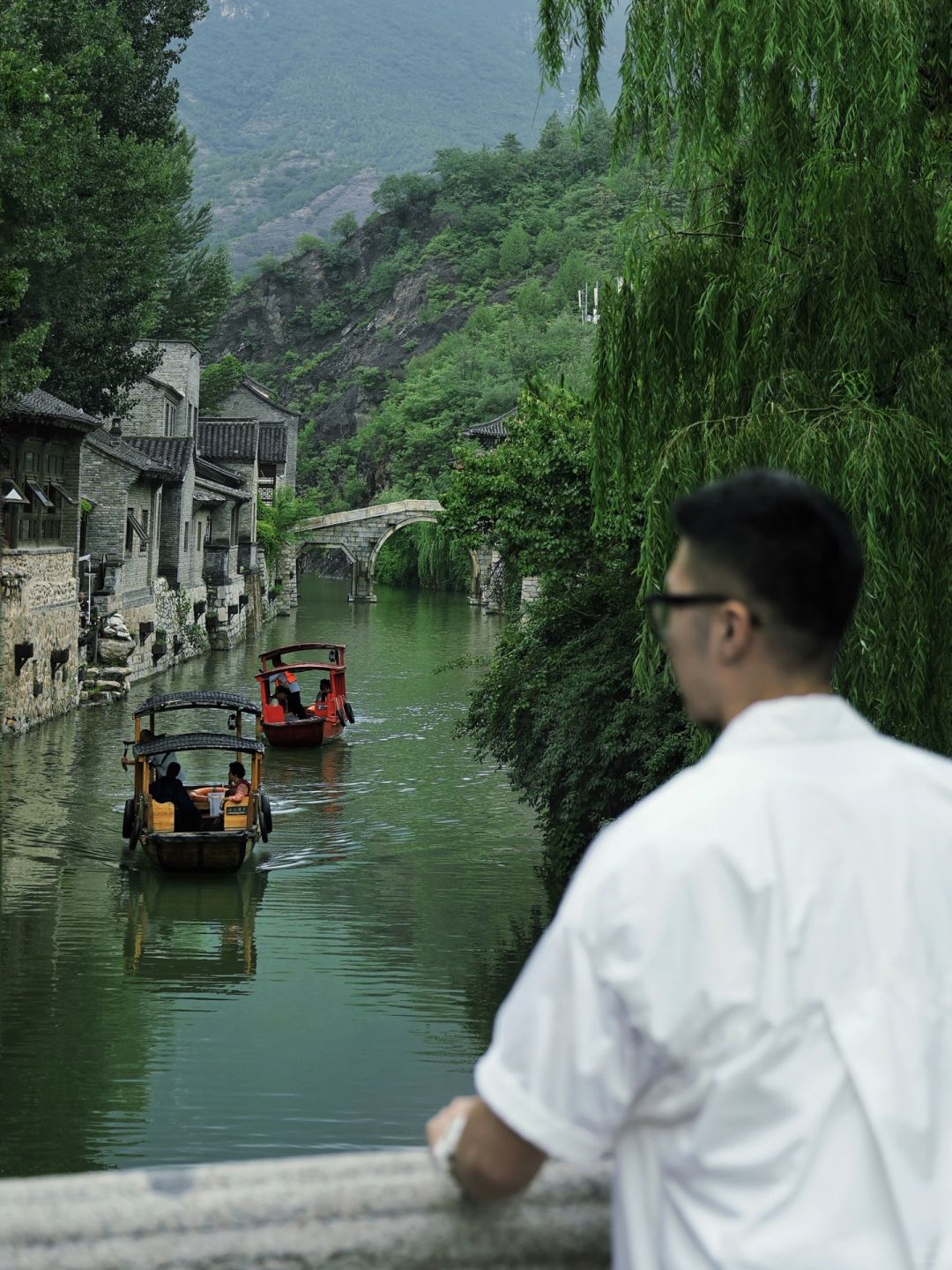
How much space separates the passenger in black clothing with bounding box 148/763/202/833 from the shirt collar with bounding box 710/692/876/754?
17.1m

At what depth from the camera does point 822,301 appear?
8727 millimetres

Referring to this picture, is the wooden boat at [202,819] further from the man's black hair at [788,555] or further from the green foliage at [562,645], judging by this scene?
the man's black hair at [788,555]

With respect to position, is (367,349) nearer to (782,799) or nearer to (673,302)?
(673,302)

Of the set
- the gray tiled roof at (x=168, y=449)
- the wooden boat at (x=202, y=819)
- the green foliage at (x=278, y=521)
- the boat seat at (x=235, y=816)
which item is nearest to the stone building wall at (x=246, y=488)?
the green foliage at (x=278, y=521)

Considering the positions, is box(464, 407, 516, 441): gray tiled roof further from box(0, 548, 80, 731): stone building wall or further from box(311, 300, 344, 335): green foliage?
box(311, 300, 344, 335): green foliage

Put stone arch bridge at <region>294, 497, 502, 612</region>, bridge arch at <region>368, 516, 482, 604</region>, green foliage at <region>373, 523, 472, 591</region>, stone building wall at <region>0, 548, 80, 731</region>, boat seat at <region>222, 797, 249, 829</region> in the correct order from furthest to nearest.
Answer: green foliage at <region>373, 523, 472, 591</region> < bridge arch at <region>368, 516, 482, 604</region> < stone arch bridge at <region>294, 497, 502, 612</region> < stone building wall at <region>0, 548, 80, 731</region> < boat seat at <region>222, 797, 249, 829</region>

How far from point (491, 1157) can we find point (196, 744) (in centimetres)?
1711

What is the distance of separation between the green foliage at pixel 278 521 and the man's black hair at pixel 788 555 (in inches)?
2314

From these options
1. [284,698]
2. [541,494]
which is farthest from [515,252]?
[541,494]

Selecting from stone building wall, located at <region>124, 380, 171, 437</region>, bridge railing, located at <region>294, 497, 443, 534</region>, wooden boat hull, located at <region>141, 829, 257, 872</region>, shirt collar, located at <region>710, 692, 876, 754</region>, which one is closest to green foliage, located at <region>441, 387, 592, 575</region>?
wooden boat hull, located at <region>141, 829, 257, 872</region>

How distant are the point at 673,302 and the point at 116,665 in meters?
25.1

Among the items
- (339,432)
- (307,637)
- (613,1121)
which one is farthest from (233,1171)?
(339,432)

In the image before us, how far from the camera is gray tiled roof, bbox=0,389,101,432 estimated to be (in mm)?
25477

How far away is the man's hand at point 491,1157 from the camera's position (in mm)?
1958
